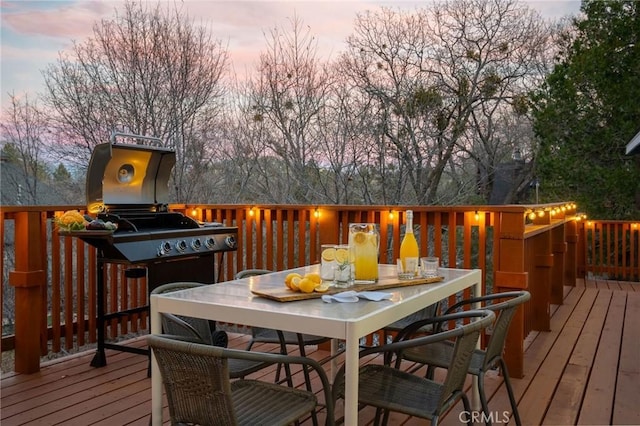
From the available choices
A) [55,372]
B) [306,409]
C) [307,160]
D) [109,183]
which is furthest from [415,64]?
[306,409]

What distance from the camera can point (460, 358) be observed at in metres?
1.85

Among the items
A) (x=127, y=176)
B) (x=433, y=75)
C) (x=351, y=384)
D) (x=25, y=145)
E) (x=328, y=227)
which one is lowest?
(x=351, y=384)

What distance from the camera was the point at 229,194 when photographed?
32.9 ft

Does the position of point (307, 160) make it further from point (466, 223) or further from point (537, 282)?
point (466, 223)

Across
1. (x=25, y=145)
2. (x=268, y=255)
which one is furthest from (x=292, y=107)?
(x=268, y=255)

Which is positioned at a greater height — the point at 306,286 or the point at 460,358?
the point at 306,286

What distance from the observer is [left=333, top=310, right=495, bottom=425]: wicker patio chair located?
1.80 m

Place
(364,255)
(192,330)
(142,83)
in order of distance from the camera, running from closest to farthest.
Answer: (192,330)
(364,255)
(142,83)

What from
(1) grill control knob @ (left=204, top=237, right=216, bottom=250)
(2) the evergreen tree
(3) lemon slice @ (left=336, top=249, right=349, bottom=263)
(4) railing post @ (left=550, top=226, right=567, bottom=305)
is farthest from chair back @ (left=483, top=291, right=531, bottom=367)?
(2) the evergreen tree

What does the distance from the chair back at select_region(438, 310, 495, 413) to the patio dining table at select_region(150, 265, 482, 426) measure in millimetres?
237

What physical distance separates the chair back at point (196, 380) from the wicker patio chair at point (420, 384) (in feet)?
1.79

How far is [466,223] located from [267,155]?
655 centimetres

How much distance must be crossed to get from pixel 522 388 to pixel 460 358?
1.72 m

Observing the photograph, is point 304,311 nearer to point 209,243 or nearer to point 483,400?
point 483,400
